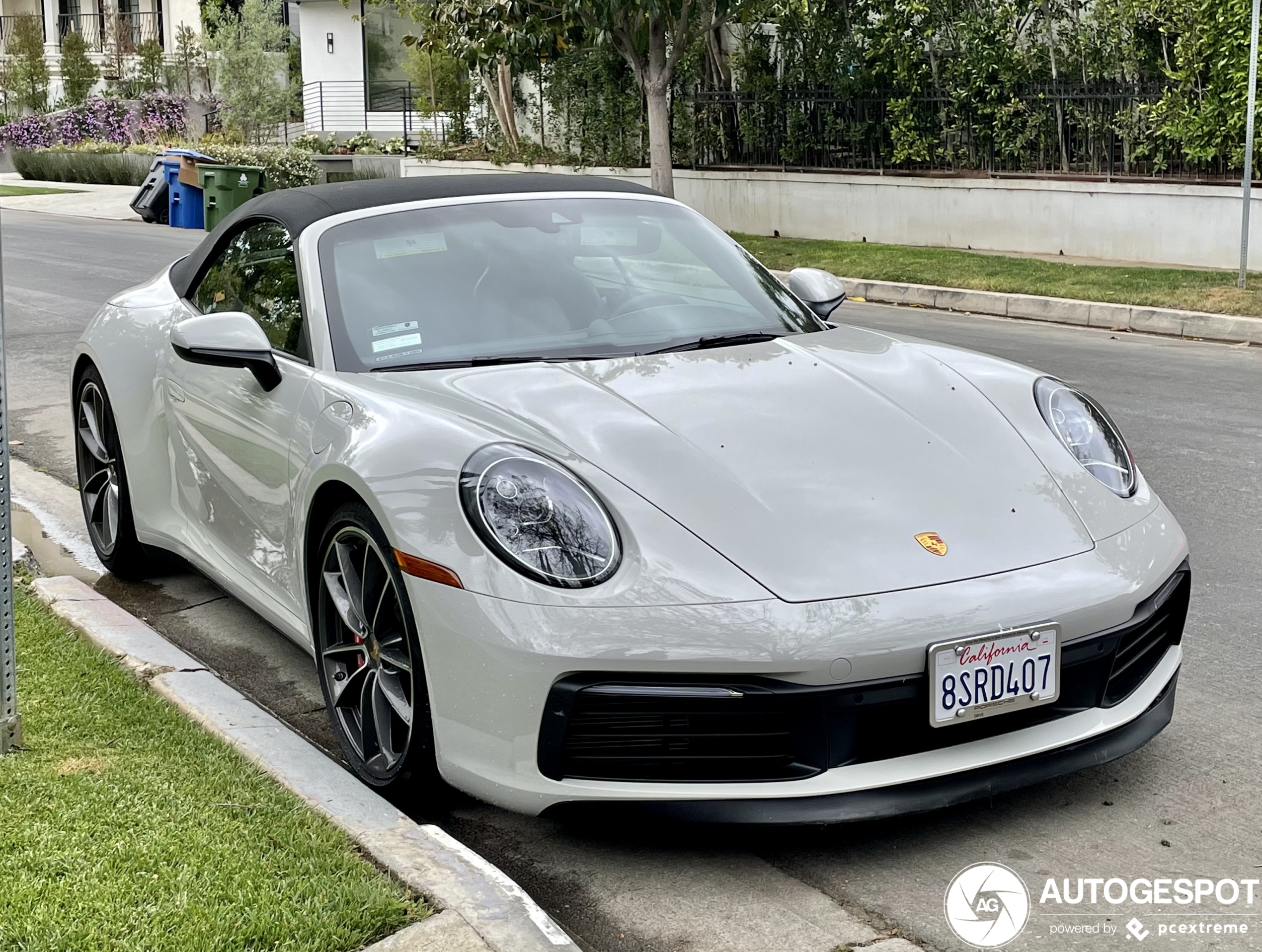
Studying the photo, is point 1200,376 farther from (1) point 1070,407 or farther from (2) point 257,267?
(2) point 257,267

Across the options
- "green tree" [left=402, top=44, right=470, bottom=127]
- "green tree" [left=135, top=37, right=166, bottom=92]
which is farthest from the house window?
"green tree" [left=135, top=37, right=166, bottom=92]

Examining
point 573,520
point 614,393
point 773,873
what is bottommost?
point 773,873

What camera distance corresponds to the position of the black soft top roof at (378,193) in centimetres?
444

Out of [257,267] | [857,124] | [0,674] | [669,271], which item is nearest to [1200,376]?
[669,271]

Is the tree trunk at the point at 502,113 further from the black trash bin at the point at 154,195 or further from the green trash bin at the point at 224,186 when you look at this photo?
the black trash bin at the point at 154,195

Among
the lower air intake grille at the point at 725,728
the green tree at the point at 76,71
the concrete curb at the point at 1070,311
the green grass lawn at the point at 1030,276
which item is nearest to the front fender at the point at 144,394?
the lower air intake grille at the point at 725,728

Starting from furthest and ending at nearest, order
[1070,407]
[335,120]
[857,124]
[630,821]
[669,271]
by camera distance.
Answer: [335,120] → [857,124] → [669,271] → [1070,407] → [630,821]

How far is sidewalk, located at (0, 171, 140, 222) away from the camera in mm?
27312

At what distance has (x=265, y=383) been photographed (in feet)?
13.4

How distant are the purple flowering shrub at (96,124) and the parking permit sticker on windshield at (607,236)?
Answer: 4080 cm

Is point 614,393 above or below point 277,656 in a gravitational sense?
above

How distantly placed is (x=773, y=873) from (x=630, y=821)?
345 millimetres

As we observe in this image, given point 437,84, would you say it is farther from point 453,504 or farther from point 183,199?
point 453,504

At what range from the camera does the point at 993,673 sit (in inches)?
120
